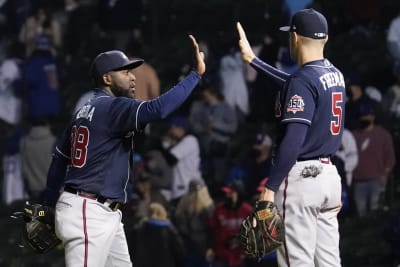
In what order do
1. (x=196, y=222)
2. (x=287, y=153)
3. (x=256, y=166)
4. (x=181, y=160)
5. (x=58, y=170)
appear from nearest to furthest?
(x=287, y=153), (x=58, y=170), (x=196, y=222), (x=256, y=166), (x=181, y=160)

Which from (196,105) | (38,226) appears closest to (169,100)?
(38,226)

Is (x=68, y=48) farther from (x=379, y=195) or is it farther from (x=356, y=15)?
(x=379, y=195)

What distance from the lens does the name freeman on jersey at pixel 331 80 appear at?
8.16 meters

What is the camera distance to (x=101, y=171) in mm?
8438

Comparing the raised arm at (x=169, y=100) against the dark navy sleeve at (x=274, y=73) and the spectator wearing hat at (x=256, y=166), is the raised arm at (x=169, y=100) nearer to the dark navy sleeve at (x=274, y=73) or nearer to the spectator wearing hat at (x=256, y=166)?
the dark navy sleeve at (x=274, y=73)

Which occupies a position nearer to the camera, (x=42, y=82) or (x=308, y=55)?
(x=308, y=55)

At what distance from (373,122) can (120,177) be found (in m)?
6.21

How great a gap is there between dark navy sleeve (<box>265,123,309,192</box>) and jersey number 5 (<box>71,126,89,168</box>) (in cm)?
129

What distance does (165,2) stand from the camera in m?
18.1

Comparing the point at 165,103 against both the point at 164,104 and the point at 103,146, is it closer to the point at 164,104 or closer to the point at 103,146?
the point at 164,104

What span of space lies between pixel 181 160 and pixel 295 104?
6785 mm

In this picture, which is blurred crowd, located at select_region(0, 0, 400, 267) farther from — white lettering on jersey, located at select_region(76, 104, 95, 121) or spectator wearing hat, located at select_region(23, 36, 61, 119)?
white lettering on jersey, located at select_region(76, 104, 95, 121)

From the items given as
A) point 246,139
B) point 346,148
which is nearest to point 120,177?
point 346,148

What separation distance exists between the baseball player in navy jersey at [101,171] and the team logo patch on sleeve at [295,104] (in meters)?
0.63
